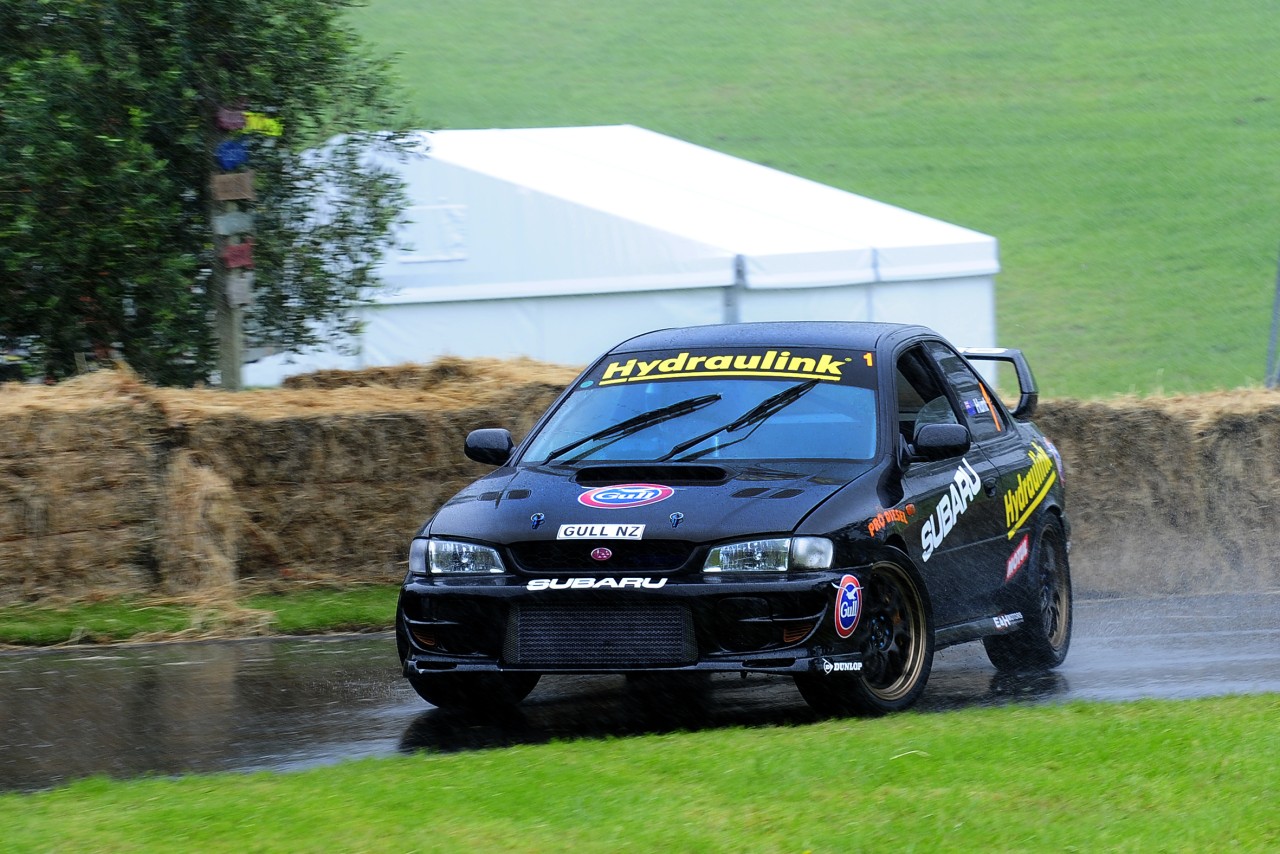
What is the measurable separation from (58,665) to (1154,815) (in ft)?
18.8

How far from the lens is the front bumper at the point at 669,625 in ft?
22.5

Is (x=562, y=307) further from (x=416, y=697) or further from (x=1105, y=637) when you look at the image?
(x=416, y=697)

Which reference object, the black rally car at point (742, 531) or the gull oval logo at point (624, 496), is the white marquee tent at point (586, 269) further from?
the gull oval logo at point (624, 496)

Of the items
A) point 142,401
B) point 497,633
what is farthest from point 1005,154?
point 497,633

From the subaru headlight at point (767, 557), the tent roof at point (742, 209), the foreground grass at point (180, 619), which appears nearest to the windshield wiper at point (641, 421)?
the subaru headlight at point (767, 557)

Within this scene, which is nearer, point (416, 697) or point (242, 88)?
point (416, 697)

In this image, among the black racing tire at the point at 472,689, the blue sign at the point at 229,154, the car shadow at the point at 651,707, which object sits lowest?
the car shadow at the point at 651,707

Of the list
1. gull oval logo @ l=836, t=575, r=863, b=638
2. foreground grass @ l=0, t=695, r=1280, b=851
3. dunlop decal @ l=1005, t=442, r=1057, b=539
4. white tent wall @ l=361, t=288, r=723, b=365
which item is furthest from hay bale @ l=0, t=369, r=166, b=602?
white tent wall @ l=361, t=288, r=723, b=365

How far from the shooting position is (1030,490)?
29.7 feet

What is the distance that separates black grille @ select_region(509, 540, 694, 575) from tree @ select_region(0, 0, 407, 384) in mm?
6572

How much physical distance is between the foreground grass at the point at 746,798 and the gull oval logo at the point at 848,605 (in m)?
0.54

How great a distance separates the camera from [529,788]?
5.58m

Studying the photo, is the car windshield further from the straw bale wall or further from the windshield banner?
the straw bale wall

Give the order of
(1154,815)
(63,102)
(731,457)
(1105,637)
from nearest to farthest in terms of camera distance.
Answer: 1. (1154,815)
2. (731,457)
3. (1105,637)
4. (63,102)
